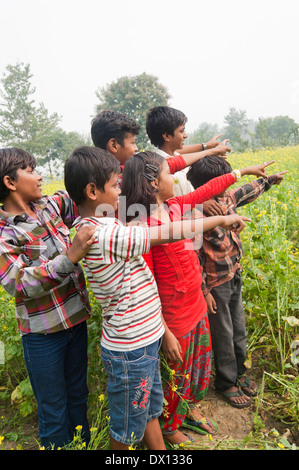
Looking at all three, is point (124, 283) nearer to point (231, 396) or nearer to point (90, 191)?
point (90, 191)

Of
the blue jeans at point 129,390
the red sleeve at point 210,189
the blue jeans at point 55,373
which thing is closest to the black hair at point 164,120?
the red sleeve at point 210,189

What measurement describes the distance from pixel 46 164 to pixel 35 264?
3587 centimetres

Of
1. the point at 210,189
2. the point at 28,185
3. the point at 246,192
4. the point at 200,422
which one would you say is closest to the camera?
the point at 28,185

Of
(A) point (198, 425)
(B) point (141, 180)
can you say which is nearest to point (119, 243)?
(B) point (141, 180)

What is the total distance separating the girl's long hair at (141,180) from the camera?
1484 mm

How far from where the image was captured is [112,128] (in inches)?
80.0

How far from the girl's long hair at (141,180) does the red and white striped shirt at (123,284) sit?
0.23 m

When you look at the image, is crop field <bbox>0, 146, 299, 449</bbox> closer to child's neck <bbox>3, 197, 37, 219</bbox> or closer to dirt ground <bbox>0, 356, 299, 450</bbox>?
dirt ground <bbox>0, 356, 299, 450</bbox>

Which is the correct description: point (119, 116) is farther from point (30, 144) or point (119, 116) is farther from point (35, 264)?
point (30, 144)

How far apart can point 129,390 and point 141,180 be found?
87 cm

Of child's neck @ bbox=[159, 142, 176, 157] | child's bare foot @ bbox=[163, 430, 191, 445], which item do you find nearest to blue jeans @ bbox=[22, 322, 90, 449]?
child's bare foot @ bbox=[163, 430, 191, 445]

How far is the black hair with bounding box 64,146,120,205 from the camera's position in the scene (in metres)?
1.26

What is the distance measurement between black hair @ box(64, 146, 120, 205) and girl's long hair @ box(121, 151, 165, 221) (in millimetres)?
199
